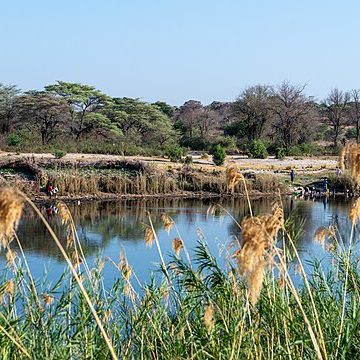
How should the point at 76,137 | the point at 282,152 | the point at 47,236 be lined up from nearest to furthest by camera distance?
the point at 47,236, the point at 282,152, the point at 76,137

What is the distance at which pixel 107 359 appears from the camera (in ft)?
15.2

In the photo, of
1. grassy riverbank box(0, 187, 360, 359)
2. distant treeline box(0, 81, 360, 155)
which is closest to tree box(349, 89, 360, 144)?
distant treeline box(0, 81, 360, 155)

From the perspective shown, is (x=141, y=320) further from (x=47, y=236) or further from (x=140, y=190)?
(x=140, y=190)

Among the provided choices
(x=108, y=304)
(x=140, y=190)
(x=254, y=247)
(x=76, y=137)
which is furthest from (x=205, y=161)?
(x=254, y=247)

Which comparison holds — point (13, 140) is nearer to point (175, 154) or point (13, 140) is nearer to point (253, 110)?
point (175, 154)

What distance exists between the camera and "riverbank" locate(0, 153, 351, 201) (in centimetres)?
2850

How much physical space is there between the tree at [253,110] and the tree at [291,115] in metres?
0.55

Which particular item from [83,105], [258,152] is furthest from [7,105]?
[258,152]

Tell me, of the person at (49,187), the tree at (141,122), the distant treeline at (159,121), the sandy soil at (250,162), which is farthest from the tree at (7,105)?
the person at (49,187)

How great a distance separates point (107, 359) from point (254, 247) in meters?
2.71

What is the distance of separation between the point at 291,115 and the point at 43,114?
15.4 m

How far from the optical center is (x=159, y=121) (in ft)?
167

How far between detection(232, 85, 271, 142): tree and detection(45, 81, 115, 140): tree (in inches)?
360

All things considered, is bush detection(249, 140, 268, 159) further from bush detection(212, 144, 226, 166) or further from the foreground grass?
the foreground grass
